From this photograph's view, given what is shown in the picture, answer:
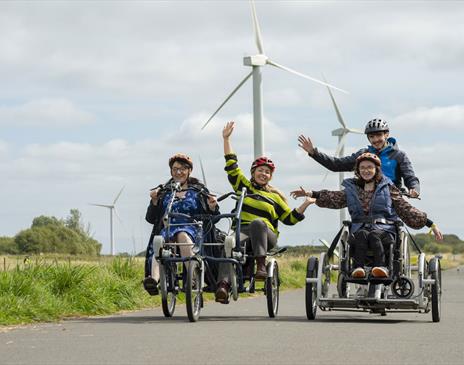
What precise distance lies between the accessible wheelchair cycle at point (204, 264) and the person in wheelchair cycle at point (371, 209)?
892 millimetres

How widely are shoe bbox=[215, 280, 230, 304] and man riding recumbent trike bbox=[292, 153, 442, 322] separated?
0.82 metres

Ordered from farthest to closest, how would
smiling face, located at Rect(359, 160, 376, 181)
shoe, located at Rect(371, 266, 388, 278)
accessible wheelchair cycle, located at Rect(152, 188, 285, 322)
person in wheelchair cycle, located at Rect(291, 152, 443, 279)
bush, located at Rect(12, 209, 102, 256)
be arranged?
bush, located at Rect(12, 209, 102, 256), smiling face, located at Rect(359, 160, 376, 181), person in wheelchair cycle, located at Rect(291, 152, 443, 279), shoe, located at Rect(371, 266, 388, 278), accessible wheelchair cycle, located at Rect(152, 188, 285, 322)

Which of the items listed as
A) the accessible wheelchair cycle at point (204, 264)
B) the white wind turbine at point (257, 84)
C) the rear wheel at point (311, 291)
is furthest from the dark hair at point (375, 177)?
the white wind turbine at point (257, 84)

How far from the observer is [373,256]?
1191cm

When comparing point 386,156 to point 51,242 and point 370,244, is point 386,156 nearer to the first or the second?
point 370,244

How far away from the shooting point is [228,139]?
43.9ft

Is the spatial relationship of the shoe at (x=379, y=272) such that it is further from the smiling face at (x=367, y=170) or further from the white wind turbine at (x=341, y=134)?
the white wind turbine at (x=341, y=134)

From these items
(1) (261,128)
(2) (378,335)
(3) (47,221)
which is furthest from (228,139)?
(3) (47,221)

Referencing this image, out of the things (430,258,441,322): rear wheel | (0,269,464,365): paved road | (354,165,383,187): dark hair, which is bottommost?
(0,269,464,365): paved road

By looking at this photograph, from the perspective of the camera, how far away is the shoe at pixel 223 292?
1173 centimetres

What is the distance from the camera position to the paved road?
26.0 ft

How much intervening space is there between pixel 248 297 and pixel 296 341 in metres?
8.62

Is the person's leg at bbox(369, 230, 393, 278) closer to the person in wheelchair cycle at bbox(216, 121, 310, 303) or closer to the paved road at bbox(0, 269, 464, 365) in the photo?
the paved road at bbox(0, 269, 464, 365)

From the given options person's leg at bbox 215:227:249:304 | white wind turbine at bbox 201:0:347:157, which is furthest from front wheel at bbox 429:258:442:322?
white wind turbine at bbox 201:0:347:157
